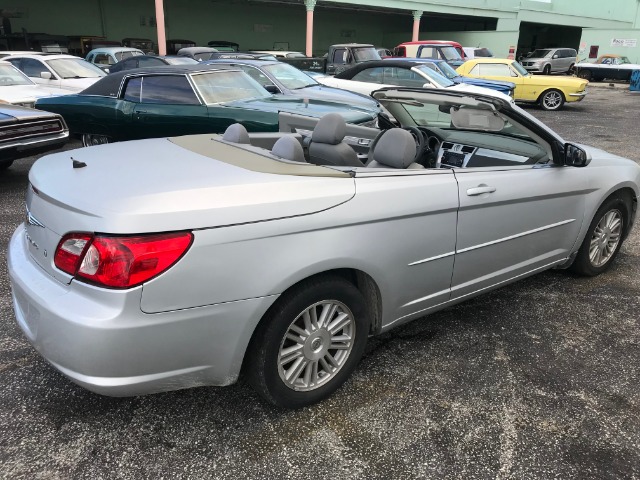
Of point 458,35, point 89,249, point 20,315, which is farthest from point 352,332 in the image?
point 458,35

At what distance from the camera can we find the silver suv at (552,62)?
28953 millimetres

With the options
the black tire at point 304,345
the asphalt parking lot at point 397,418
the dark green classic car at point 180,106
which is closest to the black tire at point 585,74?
the dark green classic car at point 180,106

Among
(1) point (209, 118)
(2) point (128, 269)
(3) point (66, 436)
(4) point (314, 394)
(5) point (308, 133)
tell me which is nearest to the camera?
(2) point (128, 269)

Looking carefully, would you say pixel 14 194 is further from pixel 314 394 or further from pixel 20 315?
pixel 314 394

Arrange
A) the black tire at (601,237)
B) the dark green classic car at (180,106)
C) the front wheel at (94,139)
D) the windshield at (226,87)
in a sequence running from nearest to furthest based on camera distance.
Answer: the black tire at (601,237) < the dark green classic car at (180,106) < the windshield at (226,87) < the front wheel at (94,139)

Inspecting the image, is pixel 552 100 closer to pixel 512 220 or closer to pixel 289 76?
pixel 289 76

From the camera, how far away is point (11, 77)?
966 cm

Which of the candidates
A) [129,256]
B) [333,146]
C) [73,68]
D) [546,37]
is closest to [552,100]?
[73,68]

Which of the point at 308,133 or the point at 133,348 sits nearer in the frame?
the point at 133,348

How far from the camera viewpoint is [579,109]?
651 inches

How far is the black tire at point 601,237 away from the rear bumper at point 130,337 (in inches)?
110

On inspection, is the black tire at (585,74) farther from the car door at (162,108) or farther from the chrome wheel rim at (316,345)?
the chrome wheel rim at (316,345)

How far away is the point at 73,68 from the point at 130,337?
10.8m

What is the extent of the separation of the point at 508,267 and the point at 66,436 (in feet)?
8.57
